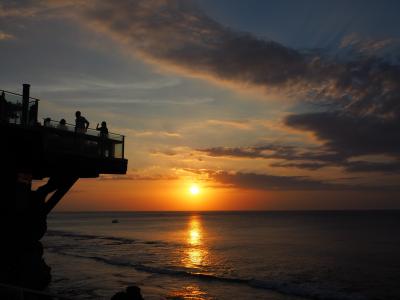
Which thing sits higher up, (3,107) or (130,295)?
(3,107)

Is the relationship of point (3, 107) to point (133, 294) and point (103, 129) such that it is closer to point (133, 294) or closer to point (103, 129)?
point (103, 129)

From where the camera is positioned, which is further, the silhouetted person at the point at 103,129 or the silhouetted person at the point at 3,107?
the silhouetted person at the point at 103,129

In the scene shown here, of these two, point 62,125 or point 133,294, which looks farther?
point 62,125

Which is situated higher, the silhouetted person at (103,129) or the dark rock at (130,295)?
the silhouetted person at (103,129)

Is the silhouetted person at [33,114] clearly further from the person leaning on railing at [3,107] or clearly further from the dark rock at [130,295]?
the dark rock at [130,295]

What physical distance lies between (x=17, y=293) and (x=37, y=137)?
25.7 ft

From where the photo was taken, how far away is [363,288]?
2822cm

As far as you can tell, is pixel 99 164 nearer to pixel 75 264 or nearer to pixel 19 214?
pixel 19 214

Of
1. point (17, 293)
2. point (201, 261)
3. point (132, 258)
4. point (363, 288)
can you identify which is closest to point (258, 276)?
point (363, 288)

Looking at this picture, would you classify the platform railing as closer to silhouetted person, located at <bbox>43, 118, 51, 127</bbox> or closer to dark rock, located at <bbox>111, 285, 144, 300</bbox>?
→ silhouetted person, located at <bbox>43, 118, 51, 127</bbox>

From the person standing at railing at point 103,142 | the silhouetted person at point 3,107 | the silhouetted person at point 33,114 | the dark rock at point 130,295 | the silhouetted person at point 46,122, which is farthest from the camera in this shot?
the person standing at railing at point 103,142

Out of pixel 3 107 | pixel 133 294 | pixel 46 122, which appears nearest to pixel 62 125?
pixel 46 122

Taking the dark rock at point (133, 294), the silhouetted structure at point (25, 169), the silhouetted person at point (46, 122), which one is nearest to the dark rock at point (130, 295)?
the dark rock at point (133, 294)

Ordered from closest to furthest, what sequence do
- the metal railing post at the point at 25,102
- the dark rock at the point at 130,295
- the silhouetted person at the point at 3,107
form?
1. the dark rock at the point at 130,295
2. the silhouetted person at the point at 3,107
3. the metal railing post at the point at 25,102
